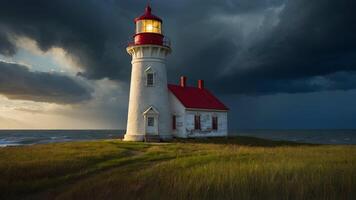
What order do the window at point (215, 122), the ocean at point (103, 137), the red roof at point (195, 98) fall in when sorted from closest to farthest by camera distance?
the red roof at point (195, 98)
the window at point (215, 122)
the ocean at point (103, 137)

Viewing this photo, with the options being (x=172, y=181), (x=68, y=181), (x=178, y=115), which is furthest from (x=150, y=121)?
(x=172, y=181)

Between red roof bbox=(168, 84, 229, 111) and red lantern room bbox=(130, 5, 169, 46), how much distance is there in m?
5.43

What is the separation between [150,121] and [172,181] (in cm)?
1864

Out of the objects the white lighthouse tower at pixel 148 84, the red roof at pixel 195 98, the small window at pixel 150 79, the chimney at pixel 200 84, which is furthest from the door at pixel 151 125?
the chimney at pixel 200 84

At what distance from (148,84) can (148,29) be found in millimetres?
4573

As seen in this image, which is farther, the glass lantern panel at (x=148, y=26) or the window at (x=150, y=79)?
the window at (x=150, y=79)

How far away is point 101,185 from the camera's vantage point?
9266 mm

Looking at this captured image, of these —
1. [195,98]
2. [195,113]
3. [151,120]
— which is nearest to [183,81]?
[195,98]

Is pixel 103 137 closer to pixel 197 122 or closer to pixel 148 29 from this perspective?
pixel 197 122

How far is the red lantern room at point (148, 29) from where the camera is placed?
1073 inches

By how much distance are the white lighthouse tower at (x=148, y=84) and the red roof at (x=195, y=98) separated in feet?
7.25

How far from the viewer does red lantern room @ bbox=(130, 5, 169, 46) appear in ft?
89.4

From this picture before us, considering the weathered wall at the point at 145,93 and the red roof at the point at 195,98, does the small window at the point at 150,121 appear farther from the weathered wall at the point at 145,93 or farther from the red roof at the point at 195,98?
the red roof at the point at 195,98

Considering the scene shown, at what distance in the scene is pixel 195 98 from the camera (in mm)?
32312
